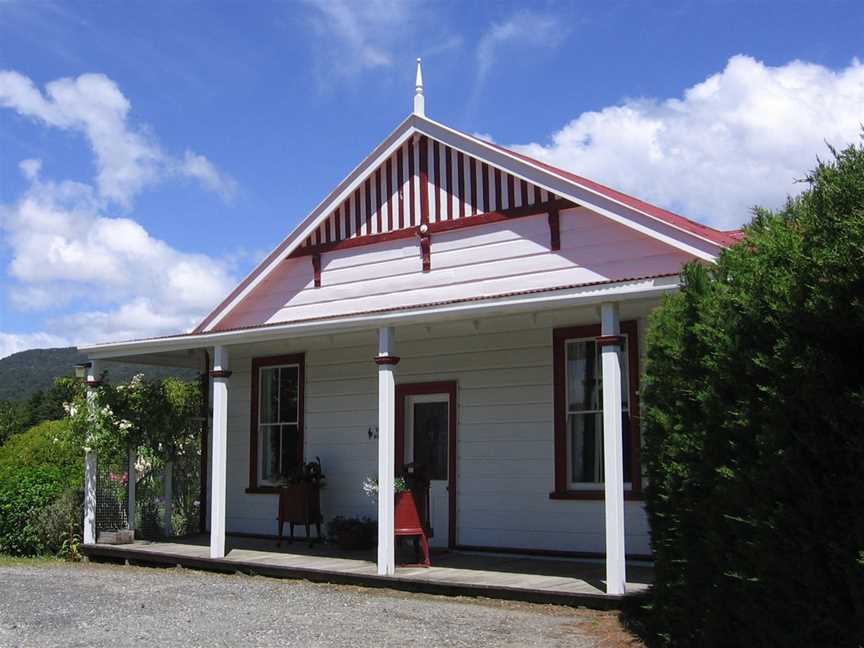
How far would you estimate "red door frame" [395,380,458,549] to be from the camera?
11.9 m

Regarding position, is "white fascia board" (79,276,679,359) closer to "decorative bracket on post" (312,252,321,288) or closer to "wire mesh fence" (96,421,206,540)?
"wire mesh fence" (96,421,206,540)

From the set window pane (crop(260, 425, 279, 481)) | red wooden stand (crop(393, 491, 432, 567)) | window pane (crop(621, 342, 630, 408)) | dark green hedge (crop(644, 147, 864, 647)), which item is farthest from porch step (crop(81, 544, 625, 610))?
window pane (crop(621, 342, 630, 408))

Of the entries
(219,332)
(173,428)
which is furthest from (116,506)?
(219,332)

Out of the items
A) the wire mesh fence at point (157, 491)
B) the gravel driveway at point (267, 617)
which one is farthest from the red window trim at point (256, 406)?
the gravel driveway at point (267, 617)

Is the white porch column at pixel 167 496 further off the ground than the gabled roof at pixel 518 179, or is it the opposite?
the gabled roof at pixel 518 179

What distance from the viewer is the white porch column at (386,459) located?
996 cm

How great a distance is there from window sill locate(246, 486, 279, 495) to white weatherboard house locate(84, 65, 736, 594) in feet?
0.14

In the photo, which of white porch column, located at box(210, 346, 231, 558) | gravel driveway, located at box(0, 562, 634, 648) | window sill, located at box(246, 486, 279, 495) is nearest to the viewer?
gravel driveway, located at box(0, 562, 634, 648)

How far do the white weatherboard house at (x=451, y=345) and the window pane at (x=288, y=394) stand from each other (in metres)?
0.02

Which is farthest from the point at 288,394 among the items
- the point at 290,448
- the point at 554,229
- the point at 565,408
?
the point at 554,229

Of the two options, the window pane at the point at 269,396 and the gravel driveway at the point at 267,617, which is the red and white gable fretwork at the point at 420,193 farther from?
the gravel driveway at the point at 267,617

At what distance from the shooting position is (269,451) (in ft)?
46.8

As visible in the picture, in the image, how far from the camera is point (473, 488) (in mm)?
11812

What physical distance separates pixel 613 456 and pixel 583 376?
2.74 m
